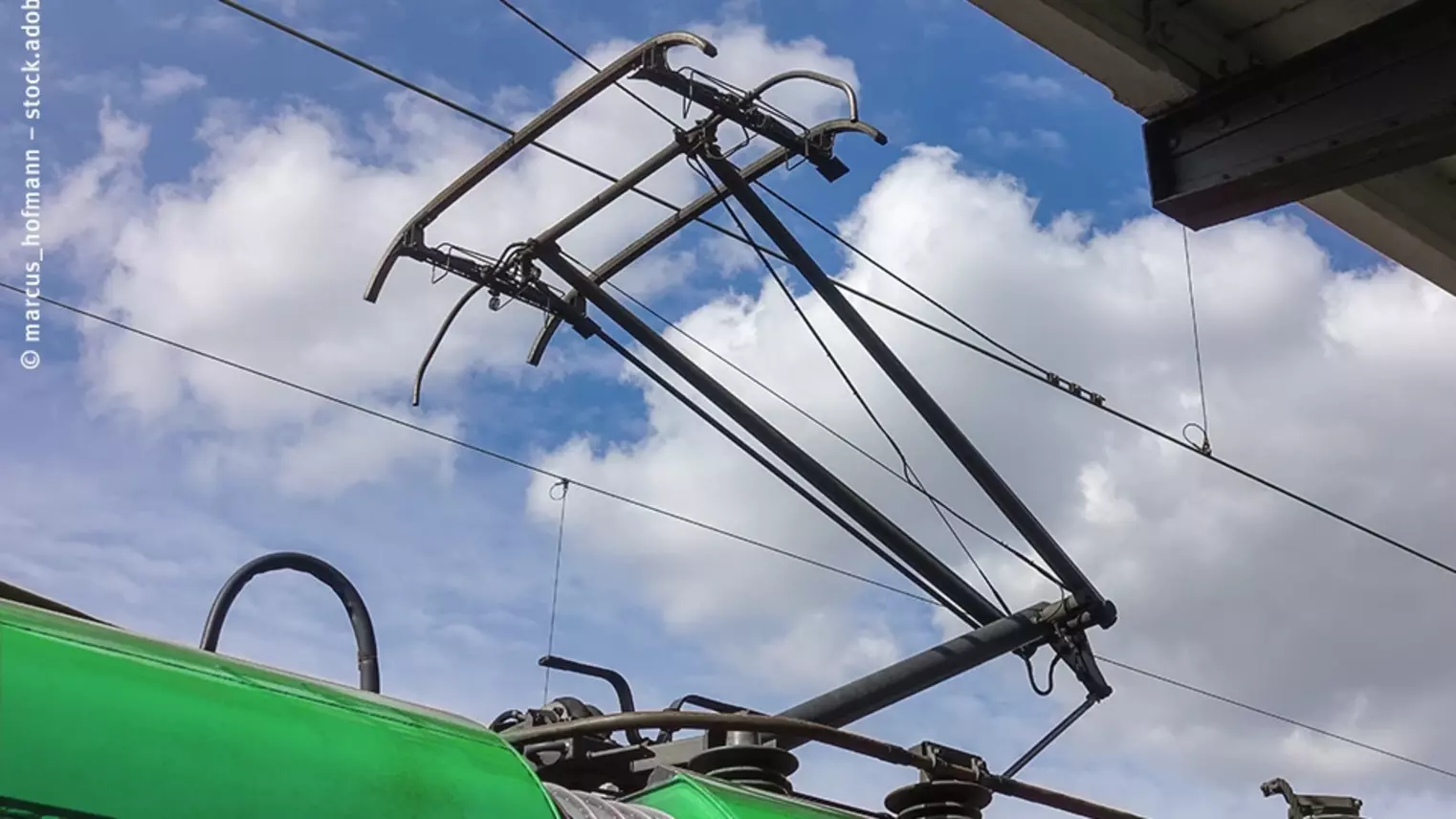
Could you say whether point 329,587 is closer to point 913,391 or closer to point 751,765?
point 751,765

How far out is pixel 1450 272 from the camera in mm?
4750

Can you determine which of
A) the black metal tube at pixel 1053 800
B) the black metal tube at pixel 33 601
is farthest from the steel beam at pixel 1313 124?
the black metal tube at pixel 33 601

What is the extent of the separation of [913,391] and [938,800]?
3.31 metres

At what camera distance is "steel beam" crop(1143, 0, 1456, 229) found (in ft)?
12.0

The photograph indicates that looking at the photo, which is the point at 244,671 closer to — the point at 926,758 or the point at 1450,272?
the point at 926,758

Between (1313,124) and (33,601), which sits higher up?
(1313,124)

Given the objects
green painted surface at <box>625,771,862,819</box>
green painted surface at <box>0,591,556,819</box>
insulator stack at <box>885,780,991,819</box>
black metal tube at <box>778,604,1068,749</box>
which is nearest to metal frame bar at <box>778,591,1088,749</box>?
black metal tube at <box>778,604,1068,749</box>

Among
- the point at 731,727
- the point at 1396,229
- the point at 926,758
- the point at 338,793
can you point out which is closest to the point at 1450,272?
the point at 1396,229

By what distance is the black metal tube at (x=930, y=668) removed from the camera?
5609mm

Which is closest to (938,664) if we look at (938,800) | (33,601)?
(938,800)

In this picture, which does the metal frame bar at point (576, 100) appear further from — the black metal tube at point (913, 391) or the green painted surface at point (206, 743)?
the green painted surface at point (206, 743)

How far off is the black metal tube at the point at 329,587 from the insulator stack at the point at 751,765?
90 centimetres

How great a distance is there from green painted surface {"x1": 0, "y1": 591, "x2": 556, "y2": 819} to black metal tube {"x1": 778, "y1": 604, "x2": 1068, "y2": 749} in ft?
9.36

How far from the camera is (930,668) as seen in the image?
6129 mm
